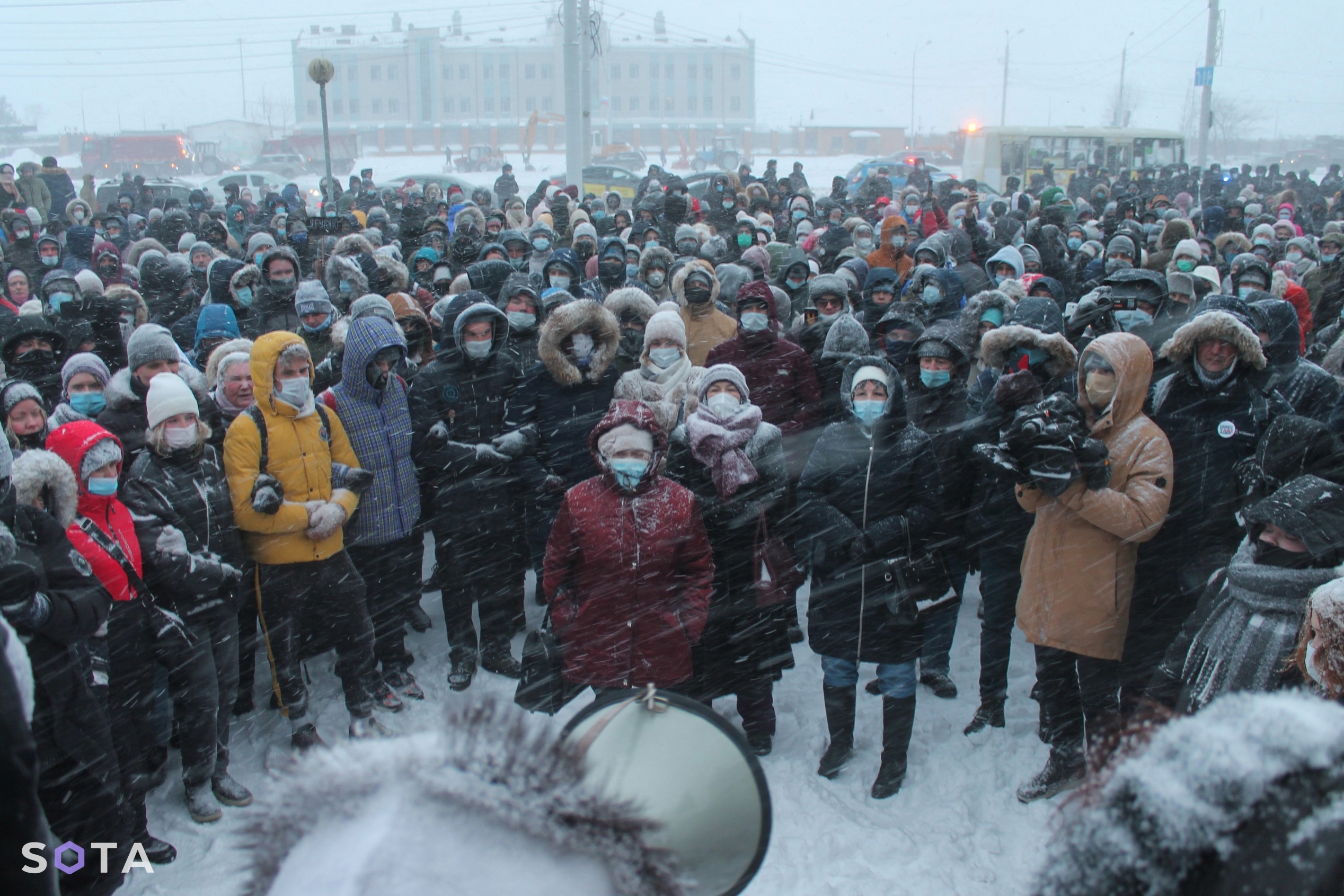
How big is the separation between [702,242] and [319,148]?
56.7m

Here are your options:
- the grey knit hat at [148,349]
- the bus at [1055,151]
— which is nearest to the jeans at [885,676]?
the grey knit hat at [148,349]

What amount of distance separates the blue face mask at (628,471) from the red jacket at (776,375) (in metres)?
1.97

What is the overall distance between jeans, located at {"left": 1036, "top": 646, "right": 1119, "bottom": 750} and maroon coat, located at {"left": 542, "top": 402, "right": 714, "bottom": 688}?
170 cm

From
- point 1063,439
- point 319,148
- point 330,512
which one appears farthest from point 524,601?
point 319,148

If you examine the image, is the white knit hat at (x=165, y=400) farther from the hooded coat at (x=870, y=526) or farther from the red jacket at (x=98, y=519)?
the hooded coat at (x=870, y=526)

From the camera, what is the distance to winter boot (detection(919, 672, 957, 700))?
5.03 metres

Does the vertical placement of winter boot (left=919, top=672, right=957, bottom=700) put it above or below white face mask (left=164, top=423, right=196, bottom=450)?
below

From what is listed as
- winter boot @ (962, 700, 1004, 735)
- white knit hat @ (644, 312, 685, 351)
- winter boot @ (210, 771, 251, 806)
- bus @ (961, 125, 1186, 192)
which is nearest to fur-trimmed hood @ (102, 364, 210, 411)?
winter boot @ (210, 771, 251, 806)

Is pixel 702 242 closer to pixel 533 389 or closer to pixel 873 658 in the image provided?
pixel 533 389

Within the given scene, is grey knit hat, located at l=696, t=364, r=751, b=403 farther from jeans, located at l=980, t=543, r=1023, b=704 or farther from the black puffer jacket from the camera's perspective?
the black puffer jacket

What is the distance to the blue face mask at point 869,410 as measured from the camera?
4215mm

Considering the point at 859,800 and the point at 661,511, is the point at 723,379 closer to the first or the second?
the point at 661,511

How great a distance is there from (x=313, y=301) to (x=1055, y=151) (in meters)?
27.3

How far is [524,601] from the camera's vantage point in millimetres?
6094
